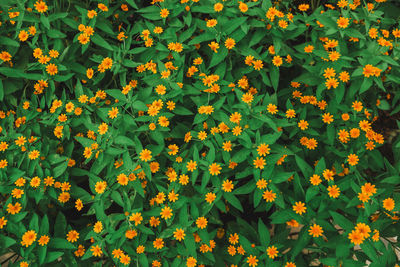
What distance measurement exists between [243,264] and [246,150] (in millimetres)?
664

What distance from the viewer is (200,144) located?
1.79 meters

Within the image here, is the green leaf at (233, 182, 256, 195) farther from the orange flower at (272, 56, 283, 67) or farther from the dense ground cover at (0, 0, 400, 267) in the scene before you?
the orange flower at (272, 56, 283, 67)

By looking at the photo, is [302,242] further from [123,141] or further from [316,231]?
[123,141]

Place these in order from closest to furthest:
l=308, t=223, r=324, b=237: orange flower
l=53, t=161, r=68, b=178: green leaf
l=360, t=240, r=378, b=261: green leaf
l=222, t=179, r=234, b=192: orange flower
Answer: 1. l=360, t=240, r=378, b=261: green leaf
2. l=308, t=223, r=324, b=237: orange flower
3. l=222, t=179, r=234, b=192: orange flower
4. l=53, t=161, r=68, b=178: green leaf

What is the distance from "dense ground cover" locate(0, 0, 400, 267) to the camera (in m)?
1.66

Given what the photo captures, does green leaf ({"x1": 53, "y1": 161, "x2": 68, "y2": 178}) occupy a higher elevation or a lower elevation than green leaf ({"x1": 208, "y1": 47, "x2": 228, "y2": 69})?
lower

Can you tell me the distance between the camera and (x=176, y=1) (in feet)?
6.45

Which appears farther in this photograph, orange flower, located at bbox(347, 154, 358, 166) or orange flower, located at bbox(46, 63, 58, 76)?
orange flower, located at bbox(46, 63, 58, 76)

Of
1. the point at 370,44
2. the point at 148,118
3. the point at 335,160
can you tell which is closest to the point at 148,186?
the point at 148,118

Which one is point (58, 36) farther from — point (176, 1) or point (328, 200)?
point (328, 200)

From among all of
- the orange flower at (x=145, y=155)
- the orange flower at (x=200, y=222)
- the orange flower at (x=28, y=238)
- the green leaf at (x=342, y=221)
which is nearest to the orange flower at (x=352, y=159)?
the green leaf at (x=342, y=221)

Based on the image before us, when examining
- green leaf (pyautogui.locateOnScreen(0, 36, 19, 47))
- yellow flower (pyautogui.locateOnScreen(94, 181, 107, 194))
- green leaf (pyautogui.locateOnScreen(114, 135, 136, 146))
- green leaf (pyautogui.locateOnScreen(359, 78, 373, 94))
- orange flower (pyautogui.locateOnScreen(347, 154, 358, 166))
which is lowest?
yellow flower (pyautogui.locateOnScreen(94, 181, 107, 194))

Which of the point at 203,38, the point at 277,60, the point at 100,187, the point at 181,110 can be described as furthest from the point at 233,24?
the point at 100,187

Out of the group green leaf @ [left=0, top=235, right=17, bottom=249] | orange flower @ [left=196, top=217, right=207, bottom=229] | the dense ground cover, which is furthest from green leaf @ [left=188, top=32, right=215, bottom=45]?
green leaf @ [left=0, top=235, right=17, bottom=249]
